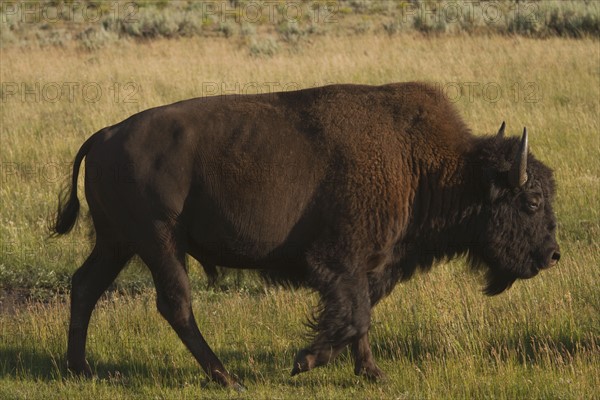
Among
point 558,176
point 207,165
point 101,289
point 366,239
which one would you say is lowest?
point 558,176

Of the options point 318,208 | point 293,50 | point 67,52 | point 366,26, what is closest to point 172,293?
point 318,208

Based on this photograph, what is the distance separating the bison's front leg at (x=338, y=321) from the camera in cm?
589

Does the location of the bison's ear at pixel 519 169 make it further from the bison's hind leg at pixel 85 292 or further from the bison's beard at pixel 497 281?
the bison's hind leg at pixel 85 292

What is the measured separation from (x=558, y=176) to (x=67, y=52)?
1306cm

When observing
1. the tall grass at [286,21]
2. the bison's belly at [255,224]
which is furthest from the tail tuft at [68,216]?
the tall grass at [286,21]

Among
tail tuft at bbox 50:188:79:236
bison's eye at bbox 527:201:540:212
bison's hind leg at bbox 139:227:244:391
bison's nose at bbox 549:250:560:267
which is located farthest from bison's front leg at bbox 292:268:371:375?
tail tuft at bbox 50:188:79:236

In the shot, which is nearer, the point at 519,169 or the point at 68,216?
the point at 519,169

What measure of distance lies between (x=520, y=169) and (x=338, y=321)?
1.54 m

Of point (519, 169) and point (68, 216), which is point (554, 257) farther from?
point (68, 216)

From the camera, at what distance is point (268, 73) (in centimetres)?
1678

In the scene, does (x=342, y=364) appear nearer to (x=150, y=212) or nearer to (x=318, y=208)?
(x=318, y=208)

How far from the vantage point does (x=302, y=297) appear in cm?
787

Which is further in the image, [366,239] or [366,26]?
[366,26]

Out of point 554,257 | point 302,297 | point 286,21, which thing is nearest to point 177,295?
point 302,297
